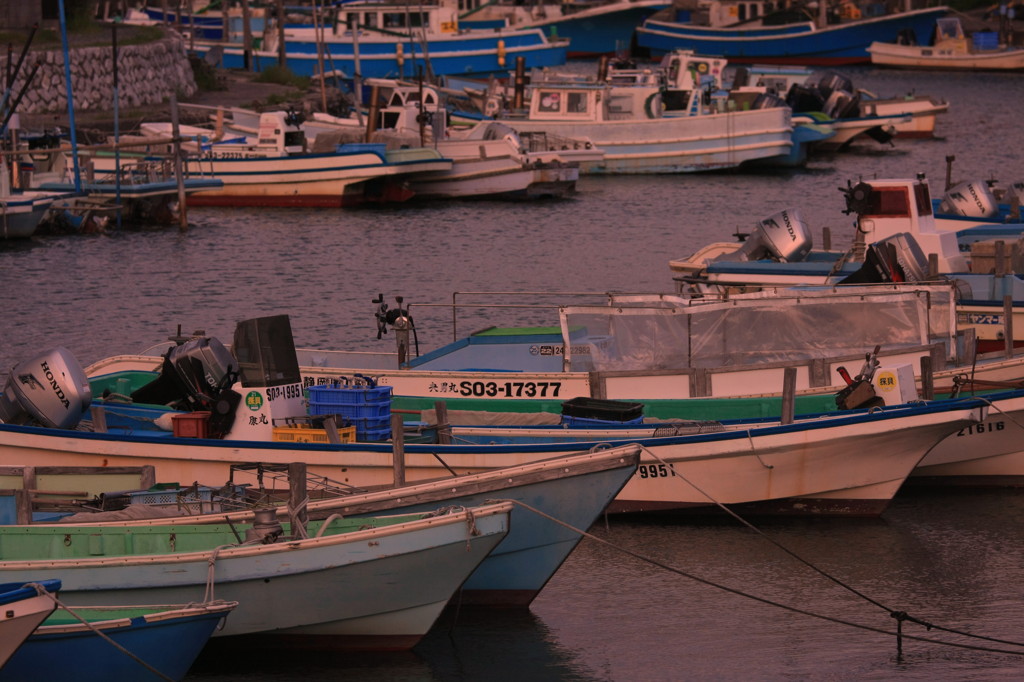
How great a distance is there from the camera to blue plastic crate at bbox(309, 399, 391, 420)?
54.5 feet

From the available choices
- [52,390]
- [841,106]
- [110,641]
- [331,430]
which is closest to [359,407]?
[331,430]

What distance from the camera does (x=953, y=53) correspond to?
267 feet

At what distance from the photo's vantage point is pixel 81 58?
5094 cm

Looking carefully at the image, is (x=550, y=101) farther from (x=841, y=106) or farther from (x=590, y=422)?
(x=590, y=422)

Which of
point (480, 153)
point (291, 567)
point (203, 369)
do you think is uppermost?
point (480, 153)

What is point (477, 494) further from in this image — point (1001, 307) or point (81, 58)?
point (81, 58)

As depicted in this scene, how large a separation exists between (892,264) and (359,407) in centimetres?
859

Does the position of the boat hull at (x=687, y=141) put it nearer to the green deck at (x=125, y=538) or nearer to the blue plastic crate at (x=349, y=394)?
the blue plastic crate at (x=349, y=394)

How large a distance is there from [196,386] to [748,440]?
5.40 meters

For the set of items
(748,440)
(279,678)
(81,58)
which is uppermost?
(81,58)

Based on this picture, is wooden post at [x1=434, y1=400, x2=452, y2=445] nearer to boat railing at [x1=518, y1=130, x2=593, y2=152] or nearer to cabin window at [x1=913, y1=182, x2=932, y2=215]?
cabin window at [x1=913, y1=182, x2=932, y2=215]

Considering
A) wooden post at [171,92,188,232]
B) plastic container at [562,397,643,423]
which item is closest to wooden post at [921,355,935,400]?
plastic container at [562,397,643,423]

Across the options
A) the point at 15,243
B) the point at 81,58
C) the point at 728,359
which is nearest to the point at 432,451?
the point at 728,359

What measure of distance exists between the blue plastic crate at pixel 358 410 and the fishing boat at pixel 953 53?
6967 cm
